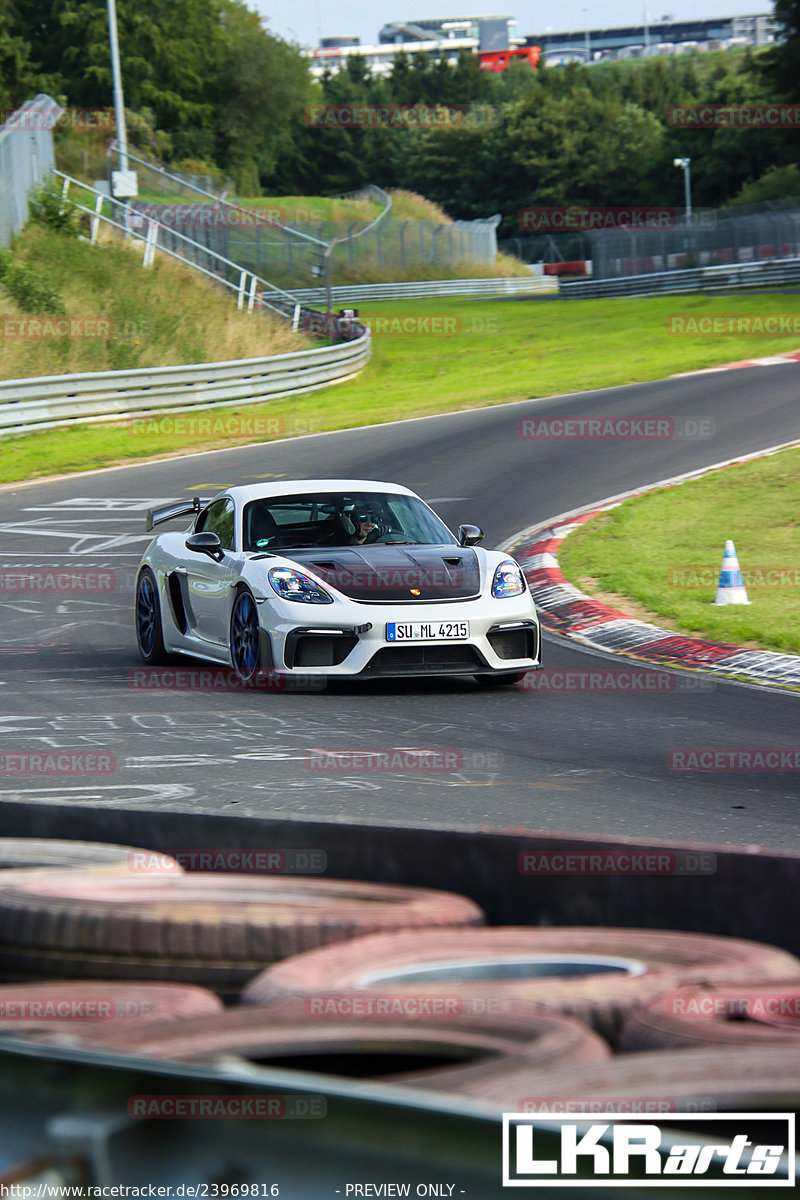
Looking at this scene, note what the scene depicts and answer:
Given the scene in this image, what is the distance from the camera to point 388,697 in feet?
30.7

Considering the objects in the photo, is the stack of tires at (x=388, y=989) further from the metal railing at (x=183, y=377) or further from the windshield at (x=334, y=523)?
the metal railing at (x=183, y=377)

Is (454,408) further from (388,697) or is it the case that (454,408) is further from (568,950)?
(568,950)

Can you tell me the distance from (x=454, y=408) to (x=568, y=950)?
1054 inches

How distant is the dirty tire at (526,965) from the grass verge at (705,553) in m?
7.57

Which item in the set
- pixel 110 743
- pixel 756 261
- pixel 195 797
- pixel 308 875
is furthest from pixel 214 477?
pixel 756 261

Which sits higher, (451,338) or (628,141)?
(628,141)

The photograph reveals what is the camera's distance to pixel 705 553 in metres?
14.8

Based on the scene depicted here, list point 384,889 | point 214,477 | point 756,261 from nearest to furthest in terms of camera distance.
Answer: point 384,889 → point 214,477 → point 756,261

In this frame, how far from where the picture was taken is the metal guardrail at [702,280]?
5172 cm

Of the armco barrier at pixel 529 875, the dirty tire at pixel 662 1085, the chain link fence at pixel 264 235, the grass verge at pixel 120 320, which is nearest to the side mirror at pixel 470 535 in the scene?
the armco barrier at pixel 529 875

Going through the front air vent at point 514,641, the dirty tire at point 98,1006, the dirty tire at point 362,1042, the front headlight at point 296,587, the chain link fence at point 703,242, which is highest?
the chain link fence at point 703,242

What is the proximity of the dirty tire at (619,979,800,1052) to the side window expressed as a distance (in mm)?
7618

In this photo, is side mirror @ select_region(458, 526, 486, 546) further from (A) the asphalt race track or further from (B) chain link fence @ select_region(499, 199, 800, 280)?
(B) chain link fence @ select_region(499, 199, 800, 280)

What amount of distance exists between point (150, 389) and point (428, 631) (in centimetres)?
1996
